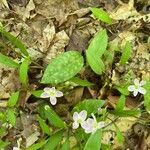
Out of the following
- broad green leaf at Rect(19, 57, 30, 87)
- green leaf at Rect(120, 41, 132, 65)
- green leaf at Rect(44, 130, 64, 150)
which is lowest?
green leaf at Rect(44, 130, 64, 150)

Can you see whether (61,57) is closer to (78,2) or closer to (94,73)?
(94,73)

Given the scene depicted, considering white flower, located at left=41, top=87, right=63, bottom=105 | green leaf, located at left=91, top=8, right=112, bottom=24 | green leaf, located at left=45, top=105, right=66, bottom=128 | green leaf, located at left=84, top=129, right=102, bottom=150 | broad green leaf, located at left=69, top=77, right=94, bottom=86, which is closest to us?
green leaf, located at left=84, top=129, right=102, bottom=150

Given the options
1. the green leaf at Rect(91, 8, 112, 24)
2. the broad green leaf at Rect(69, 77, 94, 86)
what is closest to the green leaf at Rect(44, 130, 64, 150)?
the broad green leaf at Rect(69, 77, 94, 86)

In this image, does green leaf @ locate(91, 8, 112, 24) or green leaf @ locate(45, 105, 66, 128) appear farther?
green leaf @ locate(91, 8, 112, 24)

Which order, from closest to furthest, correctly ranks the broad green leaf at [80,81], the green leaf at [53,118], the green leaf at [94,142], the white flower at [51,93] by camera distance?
the green leaf at [94,142] < the green leaf at [53,118] < the white flower at [51,93] < the broad green leaf at [80,81]

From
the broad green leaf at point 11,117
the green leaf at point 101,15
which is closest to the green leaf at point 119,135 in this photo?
the broad green leaf at point 11,117

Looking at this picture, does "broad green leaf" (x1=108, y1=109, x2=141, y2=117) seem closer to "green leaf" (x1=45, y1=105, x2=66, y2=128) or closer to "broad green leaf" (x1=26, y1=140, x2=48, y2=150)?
"green leaf" (x1=45, y1=105, x2=66, y2=128)

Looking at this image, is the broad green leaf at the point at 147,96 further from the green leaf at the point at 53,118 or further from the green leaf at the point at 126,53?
the green leaf at the point at 53,118
